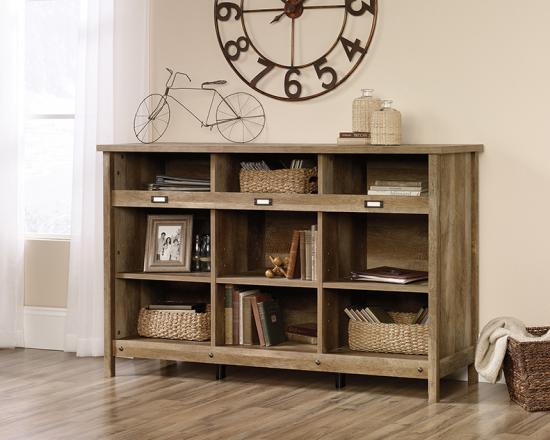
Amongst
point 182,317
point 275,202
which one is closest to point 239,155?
point 275,202

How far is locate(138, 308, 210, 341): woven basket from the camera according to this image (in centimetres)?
491

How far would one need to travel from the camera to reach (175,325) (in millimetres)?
4949

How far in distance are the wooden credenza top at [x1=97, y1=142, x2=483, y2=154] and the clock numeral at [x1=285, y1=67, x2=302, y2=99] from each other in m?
0.47

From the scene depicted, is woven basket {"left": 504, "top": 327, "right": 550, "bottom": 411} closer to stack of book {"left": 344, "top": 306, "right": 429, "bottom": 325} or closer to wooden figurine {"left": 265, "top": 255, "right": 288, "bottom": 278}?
stack of book {"left": 344, "top": 306, "right": 429, "bottom": 325}

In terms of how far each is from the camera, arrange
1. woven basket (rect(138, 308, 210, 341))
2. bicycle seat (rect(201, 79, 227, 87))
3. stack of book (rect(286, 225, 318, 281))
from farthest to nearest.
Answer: bicycle seat (rect(201, 79, 227, 87)), woven basket (rect(138, 308, 210, 341)), stack of book (rect(286, 225, 318, 281))

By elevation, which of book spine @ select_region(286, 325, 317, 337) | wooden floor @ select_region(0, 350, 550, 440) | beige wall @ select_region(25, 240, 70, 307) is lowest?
wooden floor @ select_region(0, 350, 550, 440)

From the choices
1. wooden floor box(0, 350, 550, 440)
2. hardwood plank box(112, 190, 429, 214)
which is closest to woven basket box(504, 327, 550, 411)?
wooden floor box(0, 350, 550, 440)

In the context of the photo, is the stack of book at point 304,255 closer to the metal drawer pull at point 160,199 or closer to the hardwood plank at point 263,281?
the hardwood plank at point 263,281

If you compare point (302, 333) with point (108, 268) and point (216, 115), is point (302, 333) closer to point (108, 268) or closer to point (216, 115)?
point (108, 268)

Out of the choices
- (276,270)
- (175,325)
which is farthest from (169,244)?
(276,270)

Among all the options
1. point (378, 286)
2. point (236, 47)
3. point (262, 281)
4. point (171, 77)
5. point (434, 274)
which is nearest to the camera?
point (434, 274)

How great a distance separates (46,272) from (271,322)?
146cm

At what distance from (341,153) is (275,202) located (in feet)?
1.13

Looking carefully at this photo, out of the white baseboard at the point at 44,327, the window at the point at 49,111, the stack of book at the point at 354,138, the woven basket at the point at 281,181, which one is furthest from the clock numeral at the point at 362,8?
the white baseboard at the point at 44,327
